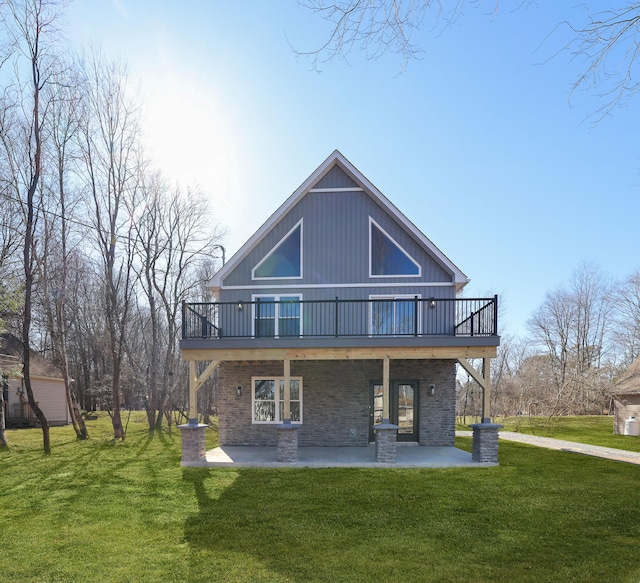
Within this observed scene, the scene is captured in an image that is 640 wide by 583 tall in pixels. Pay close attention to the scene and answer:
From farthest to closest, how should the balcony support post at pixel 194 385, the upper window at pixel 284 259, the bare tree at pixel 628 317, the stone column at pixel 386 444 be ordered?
the bare tree at pixel 628 317
the upper window at pixel 284 259
the balcony support post at pixel 194 385
the stone column at pixel 386 444

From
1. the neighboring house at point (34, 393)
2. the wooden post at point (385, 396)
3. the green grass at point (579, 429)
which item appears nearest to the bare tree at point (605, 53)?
the wooden post at point (385, 396)

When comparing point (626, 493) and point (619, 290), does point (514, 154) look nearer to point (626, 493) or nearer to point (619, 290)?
point (626, 493)

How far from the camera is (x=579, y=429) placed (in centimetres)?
1836

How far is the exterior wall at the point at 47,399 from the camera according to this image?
67.6ft

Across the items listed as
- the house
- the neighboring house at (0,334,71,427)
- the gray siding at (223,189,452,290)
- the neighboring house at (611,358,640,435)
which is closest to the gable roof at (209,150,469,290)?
the house

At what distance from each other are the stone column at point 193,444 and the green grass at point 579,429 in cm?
1212

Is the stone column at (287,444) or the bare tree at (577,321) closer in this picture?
the stone column at (287,444)

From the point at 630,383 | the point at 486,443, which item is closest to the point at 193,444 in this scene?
the point at 486,443

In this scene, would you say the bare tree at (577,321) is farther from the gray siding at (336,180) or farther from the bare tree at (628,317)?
the gray siding at (336,180)

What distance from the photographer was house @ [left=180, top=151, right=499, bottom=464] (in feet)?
38.2

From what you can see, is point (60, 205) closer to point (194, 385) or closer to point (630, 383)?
point (194, 385)

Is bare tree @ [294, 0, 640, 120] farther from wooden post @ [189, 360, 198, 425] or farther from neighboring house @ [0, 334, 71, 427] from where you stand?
neighboring house @ [0, 334, 71, 427]

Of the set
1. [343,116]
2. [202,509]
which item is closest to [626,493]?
[202,509]

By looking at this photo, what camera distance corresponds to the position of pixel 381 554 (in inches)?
184
